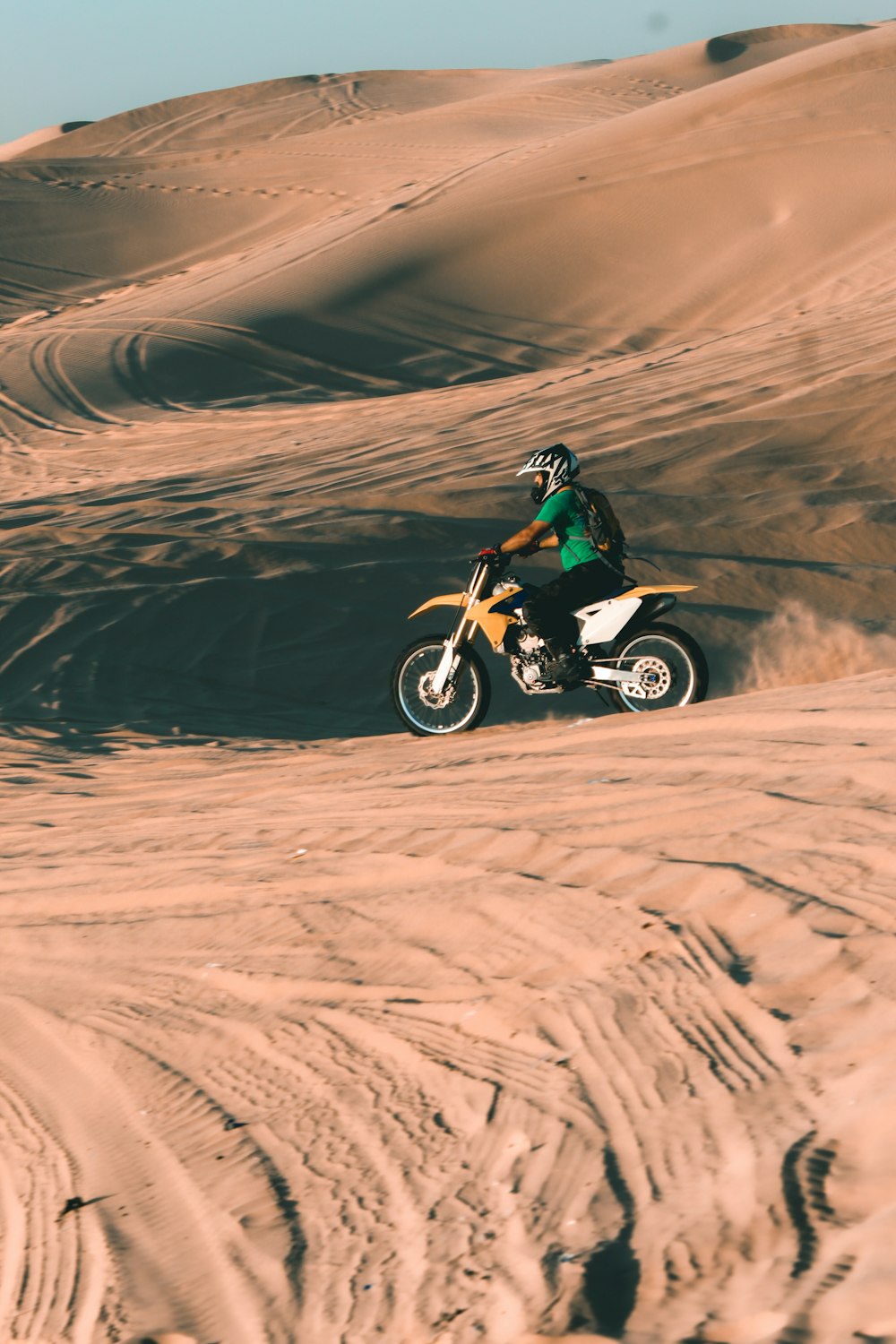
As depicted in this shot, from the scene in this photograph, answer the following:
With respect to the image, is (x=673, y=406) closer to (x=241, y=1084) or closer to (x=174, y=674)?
(x=174, y=674)

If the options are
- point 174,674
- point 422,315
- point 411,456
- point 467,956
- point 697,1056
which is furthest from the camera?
point 422,315

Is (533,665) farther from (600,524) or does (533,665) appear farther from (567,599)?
(600,524)

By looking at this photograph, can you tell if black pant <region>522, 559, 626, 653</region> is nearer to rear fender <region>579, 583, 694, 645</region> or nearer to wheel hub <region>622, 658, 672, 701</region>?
rear fender <region>579, 583, 694, 645</region>

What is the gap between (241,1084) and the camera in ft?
12.5

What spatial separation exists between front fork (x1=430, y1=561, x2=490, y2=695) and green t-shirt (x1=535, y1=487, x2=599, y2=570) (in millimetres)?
443

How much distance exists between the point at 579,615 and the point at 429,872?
2.90 m

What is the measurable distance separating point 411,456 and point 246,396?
18.7 ft

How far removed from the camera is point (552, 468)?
294 inches

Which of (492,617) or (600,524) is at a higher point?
(600,524)

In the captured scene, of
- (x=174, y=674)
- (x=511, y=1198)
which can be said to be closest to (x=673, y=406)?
(x=174, y=674)

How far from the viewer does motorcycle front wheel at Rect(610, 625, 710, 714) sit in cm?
752

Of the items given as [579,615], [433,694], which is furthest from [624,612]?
[433,694]

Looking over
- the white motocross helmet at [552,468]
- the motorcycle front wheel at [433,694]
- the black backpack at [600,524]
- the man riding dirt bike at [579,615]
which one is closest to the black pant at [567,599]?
the man riding dirt bike at [579,615]

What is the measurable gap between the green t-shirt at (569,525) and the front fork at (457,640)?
0.44 metres
